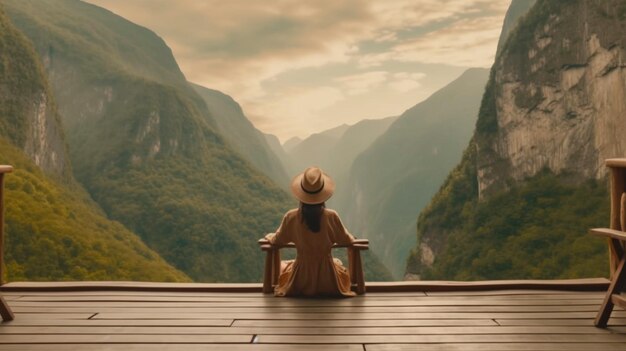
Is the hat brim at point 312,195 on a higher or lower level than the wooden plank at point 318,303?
higher

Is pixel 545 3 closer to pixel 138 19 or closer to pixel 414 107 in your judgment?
pixel 414 107

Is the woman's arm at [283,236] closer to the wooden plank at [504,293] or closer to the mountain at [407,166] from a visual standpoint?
the wooden plank at [504,293]

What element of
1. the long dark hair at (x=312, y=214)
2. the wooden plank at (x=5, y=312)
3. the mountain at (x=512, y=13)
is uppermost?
the mountain at (x=512, y=13)

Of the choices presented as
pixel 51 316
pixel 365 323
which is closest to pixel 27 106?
pixel 51 316

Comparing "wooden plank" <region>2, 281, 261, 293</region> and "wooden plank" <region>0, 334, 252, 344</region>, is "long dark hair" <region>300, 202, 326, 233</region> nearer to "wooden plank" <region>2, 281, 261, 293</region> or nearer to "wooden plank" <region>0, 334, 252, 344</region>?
"wooden plank" <region>2, 281, 261, 293</region>

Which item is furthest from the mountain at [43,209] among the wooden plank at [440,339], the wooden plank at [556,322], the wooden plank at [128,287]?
the wooden plank at [556,322]

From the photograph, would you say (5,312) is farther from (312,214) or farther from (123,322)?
(312,214)

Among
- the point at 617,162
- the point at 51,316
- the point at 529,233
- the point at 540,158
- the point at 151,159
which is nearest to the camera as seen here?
the point at 51,316
